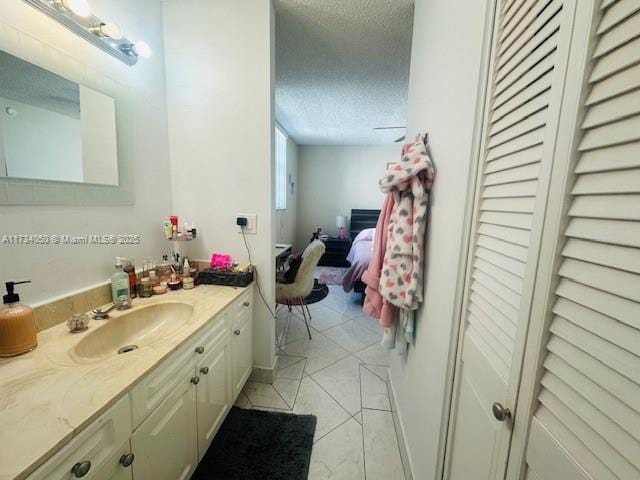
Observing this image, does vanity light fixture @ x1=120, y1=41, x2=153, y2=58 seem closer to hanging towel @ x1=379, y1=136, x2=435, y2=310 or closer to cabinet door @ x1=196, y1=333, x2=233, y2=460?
hanging towel @ x1=379, y1=136, x2=435, y2=310

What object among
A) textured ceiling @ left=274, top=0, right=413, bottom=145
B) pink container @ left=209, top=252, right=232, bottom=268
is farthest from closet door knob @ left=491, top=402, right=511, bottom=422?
textured ceiling @ left=274, top=0, right=413, bottom=145

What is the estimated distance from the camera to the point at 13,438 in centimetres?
57

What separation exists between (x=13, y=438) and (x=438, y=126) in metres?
1.59

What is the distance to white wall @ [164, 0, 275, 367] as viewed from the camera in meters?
1.62

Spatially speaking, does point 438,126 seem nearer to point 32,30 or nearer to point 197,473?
point 32,30

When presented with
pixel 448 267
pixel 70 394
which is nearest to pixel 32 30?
pixel 70 394

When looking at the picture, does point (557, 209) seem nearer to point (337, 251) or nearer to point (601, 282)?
point (601, 282)

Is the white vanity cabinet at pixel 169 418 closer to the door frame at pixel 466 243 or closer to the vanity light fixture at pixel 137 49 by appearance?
the door frame at pixel 466 243

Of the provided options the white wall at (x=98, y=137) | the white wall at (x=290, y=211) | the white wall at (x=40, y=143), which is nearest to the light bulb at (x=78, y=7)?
the white wall at (x=98, y=137)

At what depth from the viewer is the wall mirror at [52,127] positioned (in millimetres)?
916

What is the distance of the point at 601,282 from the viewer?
15.4 inches

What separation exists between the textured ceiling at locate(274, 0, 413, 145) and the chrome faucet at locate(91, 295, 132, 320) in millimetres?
1934

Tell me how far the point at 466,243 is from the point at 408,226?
35 cm

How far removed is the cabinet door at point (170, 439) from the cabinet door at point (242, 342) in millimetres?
420
